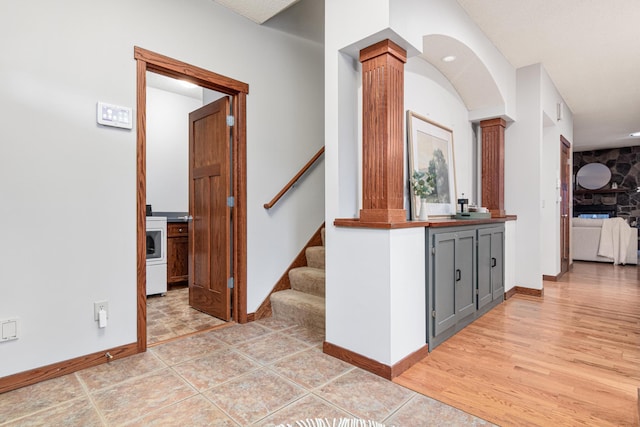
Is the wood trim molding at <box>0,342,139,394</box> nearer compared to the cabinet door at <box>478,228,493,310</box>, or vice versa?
the wood trim molding at <box>0,342,139,394</box>

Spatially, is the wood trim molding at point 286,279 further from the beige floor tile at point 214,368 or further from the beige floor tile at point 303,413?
the beige floor tile at point 303,413

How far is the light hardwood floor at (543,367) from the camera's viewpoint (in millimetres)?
1650

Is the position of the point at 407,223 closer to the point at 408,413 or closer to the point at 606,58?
the point at 408,413

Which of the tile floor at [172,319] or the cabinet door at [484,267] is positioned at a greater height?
the cabinet door at [484,267]

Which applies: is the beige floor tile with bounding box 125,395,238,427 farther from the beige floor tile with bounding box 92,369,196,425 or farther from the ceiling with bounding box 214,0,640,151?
the ceiling with bounding box 214,0,640,151

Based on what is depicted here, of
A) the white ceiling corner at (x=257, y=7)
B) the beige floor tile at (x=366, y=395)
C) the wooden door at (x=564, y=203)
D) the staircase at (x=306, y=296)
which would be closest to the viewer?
the beige floor tile at (x=366, y=395)

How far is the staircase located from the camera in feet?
9.03

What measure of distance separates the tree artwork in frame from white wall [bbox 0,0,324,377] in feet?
5.79

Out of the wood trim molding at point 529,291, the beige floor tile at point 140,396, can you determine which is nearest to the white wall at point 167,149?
the beige floor tile at point 140,396

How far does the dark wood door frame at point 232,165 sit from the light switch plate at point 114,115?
0.07 metres

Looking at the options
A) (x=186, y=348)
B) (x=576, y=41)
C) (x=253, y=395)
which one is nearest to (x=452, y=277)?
(x=253, y=395)

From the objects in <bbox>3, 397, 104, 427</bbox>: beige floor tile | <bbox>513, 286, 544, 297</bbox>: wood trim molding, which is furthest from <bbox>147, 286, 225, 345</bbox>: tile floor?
<bbox>513, 286, 544, 297</bbox>: wood trim molding

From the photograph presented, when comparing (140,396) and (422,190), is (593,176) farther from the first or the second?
(140,396)

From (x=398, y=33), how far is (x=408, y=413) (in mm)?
2121
